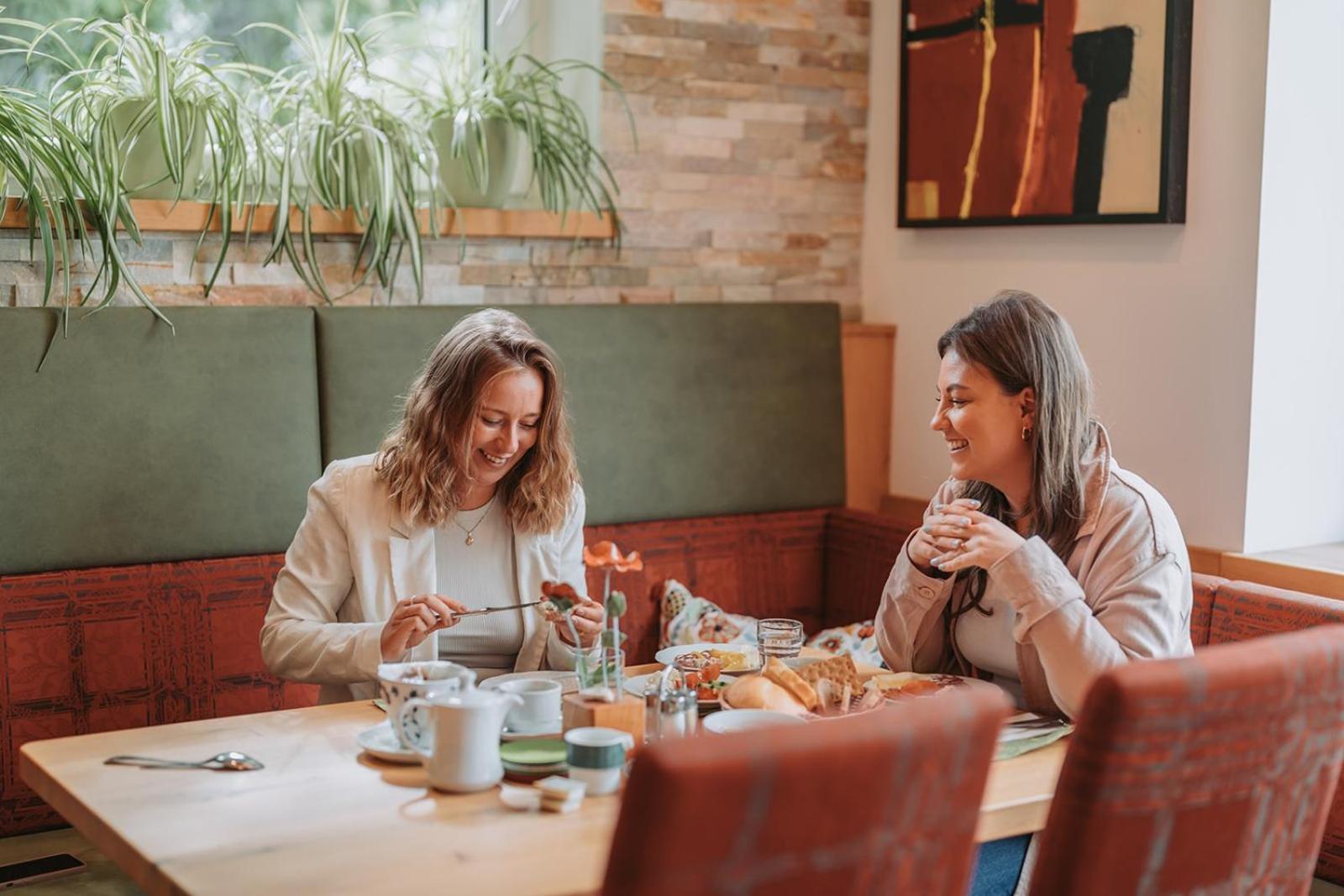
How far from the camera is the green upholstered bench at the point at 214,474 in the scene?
2.79m

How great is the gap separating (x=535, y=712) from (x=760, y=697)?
31 cm

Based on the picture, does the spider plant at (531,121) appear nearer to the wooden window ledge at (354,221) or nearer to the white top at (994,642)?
the wooden window ledge at (354,221)

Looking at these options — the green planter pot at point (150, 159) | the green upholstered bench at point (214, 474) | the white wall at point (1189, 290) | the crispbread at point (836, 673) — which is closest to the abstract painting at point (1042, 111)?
the white wall at point (1189, 290)

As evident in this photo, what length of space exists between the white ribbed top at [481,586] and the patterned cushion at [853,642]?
97cm

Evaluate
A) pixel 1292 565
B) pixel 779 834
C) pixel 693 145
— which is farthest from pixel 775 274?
pixel 779 834

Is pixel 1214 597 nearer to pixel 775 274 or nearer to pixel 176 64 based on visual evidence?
pixel 775 274

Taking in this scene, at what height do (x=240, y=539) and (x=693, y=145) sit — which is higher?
(x=693, y=145)

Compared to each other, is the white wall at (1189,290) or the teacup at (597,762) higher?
the white wall at (1189,290)

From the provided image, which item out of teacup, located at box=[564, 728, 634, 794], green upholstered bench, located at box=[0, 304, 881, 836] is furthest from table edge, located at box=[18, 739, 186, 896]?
green upholstered bench, located at box=[0, 304, 881, 836]

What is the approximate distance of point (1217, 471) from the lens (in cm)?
311

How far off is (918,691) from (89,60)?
2152 mm

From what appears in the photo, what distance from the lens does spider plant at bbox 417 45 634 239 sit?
340cm

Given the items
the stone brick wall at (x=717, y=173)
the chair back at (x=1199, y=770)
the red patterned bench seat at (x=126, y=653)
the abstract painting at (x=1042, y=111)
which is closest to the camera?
the chair back at (x=1199, y=770)

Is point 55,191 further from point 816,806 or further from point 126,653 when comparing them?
point 816,806
